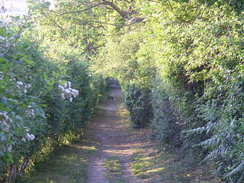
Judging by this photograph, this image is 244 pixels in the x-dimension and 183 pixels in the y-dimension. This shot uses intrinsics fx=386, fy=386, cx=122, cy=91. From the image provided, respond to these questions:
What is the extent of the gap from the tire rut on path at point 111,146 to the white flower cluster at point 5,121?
321 inches

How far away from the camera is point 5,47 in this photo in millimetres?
3785

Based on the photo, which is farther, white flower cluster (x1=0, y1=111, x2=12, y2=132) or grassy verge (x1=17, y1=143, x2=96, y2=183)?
grassy verge (x1=17, y1=143, x2=96, y2=183)

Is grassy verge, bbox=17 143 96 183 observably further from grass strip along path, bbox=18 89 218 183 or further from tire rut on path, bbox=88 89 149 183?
tire rut on path, bbox=88 89 149 183

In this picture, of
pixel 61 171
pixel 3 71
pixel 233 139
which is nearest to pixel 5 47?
pixel 3 71

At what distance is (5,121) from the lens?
3.01m

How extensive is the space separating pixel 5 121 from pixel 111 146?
14.6m

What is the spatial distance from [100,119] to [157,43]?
53.2ft

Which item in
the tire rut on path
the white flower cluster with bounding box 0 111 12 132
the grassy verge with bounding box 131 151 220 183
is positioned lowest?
the tire rut on path

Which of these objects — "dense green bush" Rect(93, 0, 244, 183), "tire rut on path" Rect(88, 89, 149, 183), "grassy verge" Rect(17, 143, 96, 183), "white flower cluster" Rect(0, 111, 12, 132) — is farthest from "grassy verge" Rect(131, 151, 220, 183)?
"white flower cluster" Rect(0, 111, 12, 132)

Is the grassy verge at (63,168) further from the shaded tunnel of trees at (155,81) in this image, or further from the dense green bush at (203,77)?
the dense green bush at (203,77)

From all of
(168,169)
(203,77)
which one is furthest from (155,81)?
(203,77)

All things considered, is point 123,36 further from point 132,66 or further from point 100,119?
point 100,119

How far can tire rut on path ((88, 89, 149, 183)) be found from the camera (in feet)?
37.9

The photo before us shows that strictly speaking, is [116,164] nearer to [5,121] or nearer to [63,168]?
[63,168]
